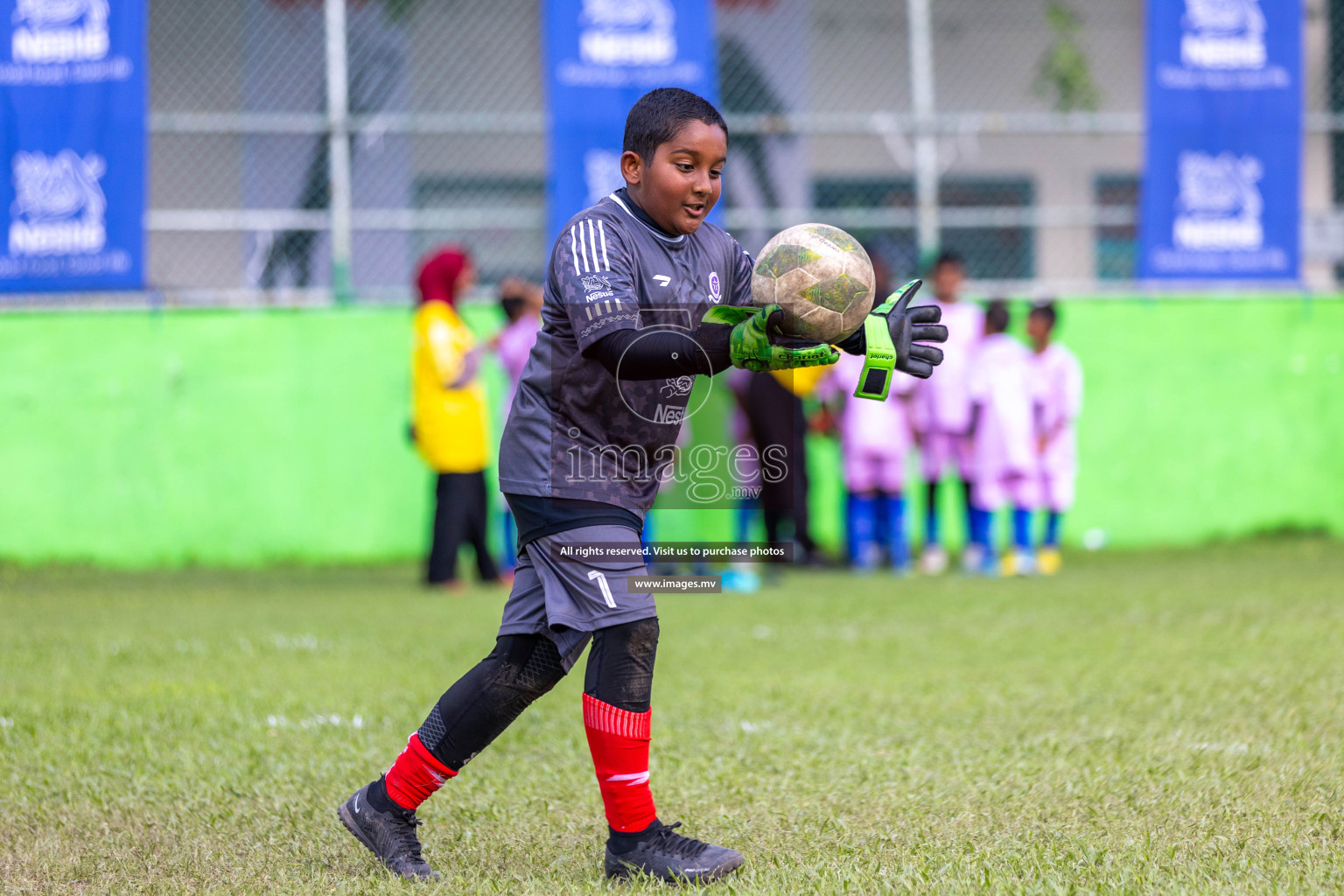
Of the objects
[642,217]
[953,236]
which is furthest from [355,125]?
[642,217]

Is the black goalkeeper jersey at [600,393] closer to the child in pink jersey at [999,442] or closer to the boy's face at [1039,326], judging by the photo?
the child in pink jersey at [999,442]

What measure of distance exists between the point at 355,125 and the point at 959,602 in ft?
21.2

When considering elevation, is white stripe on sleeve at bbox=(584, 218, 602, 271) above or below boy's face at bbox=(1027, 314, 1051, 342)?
below

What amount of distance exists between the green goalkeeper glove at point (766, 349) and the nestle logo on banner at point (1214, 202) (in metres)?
9.49

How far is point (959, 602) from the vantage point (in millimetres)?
8727

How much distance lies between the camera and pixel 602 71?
1138 cm

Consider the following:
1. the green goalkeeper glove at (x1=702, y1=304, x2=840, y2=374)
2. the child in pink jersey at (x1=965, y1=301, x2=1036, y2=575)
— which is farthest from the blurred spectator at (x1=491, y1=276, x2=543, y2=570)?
the green goalkeeper glove at (x1=702, y1=304, x2=840, y2=374)

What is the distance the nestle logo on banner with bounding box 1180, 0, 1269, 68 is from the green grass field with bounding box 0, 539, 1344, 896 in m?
5.38

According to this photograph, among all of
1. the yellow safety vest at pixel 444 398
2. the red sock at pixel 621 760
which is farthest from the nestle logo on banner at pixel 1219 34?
the red sock at pixel 621 760

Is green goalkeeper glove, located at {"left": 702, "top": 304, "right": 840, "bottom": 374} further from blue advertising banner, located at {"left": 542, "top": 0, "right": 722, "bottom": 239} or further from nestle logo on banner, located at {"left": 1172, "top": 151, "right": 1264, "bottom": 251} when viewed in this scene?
nestle logo on banner, located at {"left": 1172, "top": 151, "right": 1264, "bottom": 251}

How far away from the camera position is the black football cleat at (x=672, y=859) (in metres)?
3.40

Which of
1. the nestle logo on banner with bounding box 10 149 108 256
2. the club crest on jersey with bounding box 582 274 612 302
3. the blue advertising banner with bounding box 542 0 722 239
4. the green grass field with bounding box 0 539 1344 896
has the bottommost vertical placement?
the green grass field with bounding box 0 539 1344 896

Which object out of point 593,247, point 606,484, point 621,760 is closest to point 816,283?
point 593,247

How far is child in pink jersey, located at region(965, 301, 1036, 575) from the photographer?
34.4 feet
